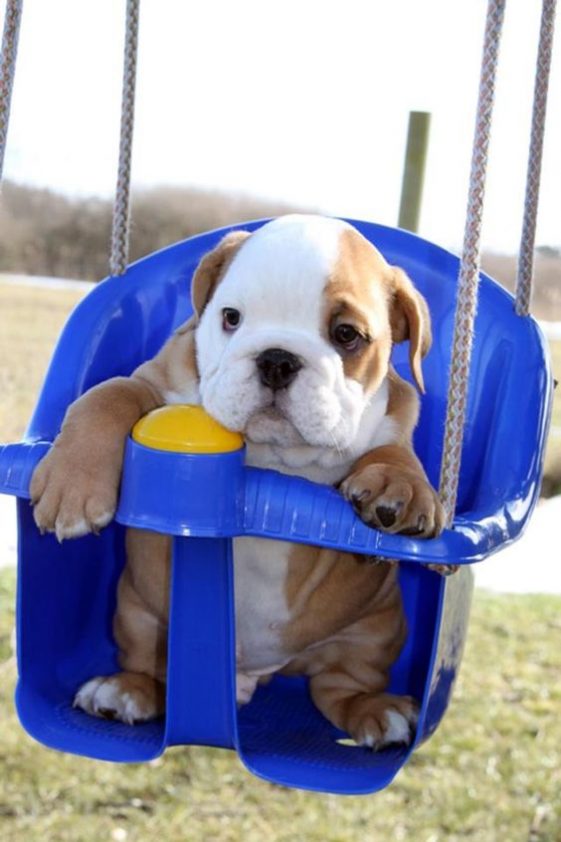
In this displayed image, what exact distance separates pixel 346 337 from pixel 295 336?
0.08 m

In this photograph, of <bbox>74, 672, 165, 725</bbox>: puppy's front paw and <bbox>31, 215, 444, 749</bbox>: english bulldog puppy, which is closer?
<bbox>31, 215, 444, 749</bbox>: english bulldog puppy

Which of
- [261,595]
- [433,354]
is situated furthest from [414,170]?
[261,595]

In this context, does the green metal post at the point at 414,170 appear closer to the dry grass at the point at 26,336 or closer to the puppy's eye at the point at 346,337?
→ the puppy's eye at the point at 346,337

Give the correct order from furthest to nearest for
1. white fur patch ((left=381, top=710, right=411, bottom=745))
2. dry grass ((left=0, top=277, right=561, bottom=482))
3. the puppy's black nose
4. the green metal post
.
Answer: dry grass ((left=0, top=277, right=561, bottom=482)), the green metal post, white fur patch ((left=381, top=710, right=411, bottom=745)), the puppy's black nose

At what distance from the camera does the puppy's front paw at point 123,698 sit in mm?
1634

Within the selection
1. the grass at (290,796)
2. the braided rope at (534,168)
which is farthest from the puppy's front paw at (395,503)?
the grass at (290,796)

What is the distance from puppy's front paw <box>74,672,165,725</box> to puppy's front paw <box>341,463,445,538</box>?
484 mm

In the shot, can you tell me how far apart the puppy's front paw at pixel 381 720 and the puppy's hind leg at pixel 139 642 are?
266 millimetres

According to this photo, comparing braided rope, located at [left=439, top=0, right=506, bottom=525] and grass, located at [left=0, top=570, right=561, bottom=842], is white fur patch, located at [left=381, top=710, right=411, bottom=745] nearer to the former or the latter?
braided rope, located at [left=439, top=0, right=506, bottom=525]

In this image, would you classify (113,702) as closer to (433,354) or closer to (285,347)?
(285,347)

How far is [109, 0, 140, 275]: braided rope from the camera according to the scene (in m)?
1.78

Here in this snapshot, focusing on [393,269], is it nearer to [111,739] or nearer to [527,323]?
[527,323]

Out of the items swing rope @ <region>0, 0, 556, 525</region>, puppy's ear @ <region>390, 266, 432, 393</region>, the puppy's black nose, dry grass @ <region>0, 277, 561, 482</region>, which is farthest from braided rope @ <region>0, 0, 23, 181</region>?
dry grass @ <region>0, 277, 561, 482</region>

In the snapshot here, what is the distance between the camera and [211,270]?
5.37ft
